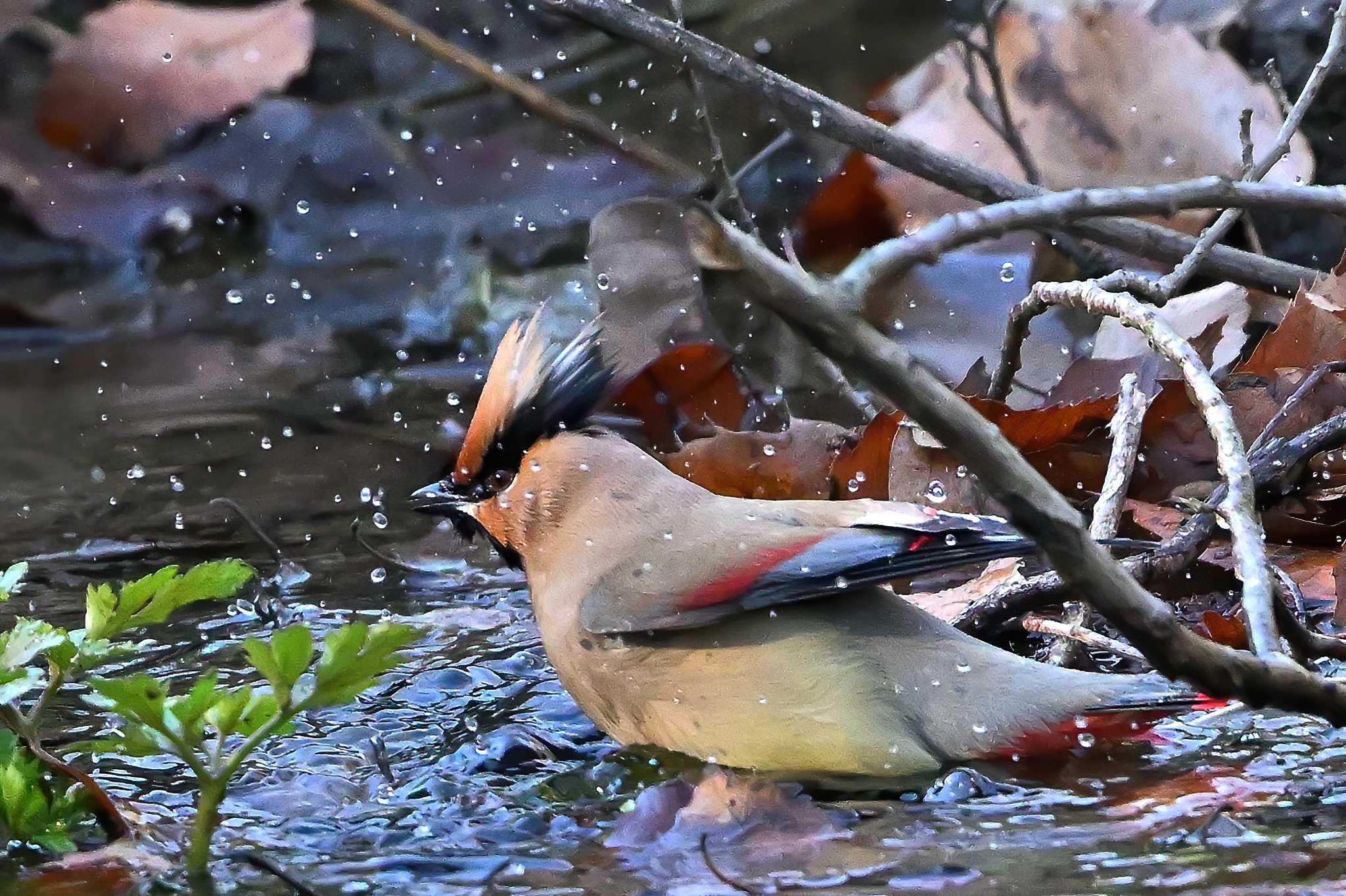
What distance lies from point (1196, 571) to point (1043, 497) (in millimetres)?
1695

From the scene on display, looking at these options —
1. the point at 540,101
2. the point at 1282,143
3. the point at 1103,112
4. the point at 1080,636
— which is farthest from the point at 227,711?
the point at 1103,112

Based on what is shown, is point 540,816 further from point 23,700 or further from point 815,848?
point 23,700

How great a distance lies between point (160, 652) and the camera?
3666mm

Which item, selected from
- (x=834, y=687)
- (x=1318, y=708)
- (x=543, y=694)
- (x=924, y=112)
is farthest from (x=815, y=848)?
(x=924, y=112)

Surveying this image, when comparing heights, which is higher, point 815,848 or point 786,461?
point 786,461

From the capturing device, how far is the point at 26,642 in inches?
96.5

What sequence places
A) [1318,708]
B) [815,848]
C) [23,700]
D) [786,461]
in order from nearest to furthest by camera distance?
[1318,708], [815,848], [23,700], [786,461]

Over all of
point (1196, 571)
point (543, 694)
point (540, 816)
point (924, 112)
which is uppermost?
point (924, 112)

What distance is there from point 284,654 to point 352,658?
0.09 metres

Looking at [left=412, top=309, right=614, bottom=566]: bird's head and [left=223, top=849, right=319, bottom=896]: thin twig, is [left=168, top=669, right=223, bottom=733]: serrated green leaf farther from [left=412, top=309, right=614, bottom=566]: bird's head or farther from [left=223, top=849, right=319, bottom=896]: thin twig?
[left=412, top=309, right=614, bottom=566]: bird's head

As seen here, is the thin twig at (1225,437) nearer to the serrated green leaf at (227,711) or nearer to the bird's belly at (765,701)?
the bird's belly at (765,701)

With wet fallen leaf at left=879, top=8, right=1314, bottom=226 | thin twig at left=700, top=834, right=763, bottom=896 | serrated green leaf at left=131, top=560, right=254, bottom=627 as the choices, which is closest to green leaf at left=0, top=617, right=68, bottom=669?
serrated green leaf at left=131, top=560, right=254, bottom=627

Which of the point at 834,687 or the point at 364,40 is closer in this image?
the point at 834,687

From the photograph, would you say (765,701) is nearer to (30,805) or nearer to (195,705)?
(195,705)
